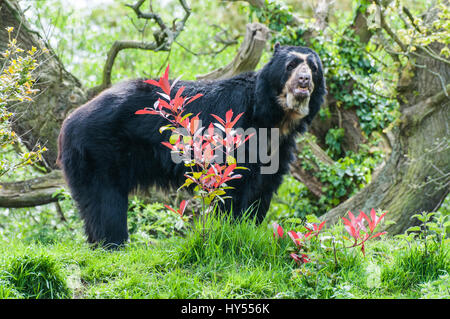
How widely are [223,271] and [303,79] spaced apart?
2.26 metres

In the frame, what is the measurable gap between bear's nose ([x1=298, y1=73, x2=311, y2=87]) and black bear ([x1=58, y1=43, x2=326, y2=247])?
1 centimetres

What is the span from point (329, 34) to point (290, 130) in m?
4.06

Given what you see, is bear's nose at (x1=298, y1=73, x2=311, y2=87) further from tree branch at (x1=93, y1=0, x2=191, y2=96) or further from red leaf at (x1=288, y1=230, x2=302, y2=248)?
tree branch at (x1=93, y1=0, x2=191, y2=96)

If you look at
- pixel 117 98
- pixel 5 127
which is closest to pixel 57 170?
pixel 117 98

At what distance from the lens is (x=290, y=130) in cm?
552

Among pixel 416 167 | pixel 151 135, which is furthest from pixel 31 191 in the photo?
pixel 416 167

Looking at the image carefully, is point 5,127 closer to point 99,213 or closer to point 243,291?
point 99,213

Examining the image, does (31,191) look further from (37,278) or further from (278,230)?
(278,230)

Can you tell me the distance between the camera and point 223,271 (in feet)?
12.0

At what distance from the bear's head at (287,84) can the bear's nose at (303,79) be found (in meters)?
0.01

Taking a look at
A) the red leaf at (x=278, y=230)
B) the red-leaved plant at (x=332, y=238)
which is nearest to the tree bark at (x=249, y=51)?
the red leaf at (x=278, y=230)

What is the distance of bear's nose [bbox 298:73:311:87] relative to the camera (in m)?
4.99

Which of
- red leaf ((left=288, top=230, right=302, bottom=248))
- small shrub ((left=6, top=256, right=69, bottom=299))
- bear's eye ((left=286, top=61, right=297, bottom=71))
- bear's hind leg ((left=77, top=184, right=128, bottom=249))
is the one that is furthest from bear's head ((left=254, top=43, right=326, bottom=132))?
small shrub ((left=6, top=256, right=69, bottom=299))

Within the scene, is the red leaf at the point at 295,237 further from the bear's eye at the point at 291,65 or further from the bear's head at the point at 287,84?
the bear's eye at the point at 291,65
